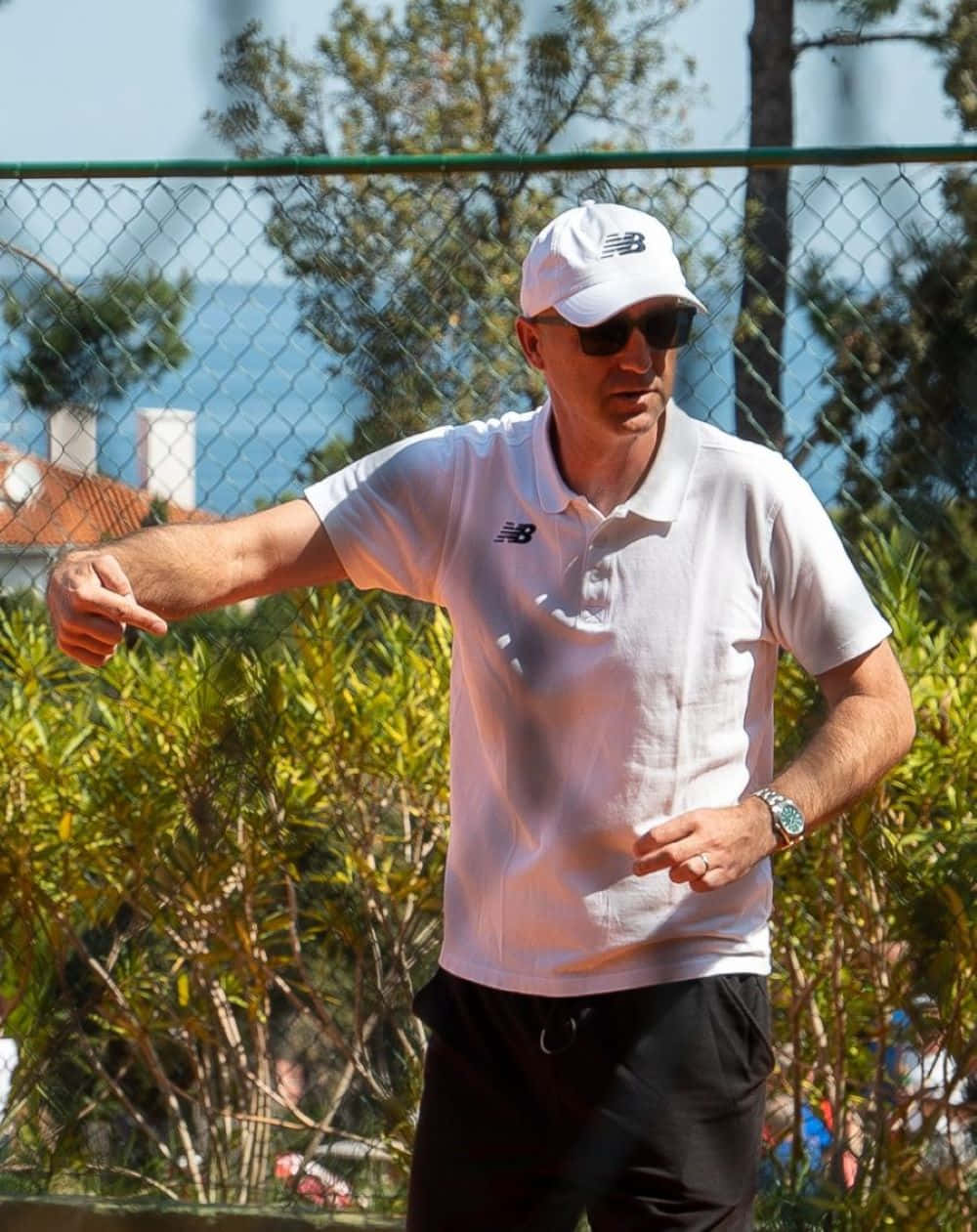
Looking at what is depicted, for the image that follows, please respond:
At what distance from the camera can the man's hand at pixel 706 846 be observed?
5.26ft

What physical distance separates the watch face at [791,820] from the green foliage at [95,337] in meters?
1.59

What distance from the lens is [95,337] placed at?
10.3 ft

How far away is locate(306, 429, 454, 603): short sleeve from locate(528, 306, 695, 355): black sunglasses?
0.84ft

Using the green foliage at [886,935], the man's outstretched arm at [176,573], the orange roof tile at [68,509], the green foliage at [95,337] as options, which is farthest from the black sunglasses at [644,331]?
the orange roof tile at [68,509]

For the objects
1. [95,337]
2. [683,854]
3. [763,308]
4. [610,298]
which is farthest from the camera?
[95,337]

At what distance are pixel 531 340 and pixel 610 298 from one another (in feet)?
0.59

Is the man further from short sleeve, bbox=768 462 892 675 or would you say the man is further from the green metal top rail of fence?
the green metal top rail of fence

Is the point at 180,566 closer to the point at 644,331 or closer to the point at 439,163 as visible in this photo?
the point at 644,331

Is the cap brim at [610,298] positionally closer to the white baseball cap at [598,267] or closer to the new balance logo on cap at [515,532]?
the white baseball cap at [598,267]

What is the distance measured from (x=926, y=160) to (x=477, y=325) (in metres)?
0.77

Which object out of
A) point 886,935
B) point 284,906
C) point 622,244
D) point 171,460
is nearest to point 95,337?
point 171,460

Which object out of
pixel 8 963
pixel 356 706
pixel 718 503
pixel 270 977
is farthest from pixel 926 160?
pixel 8 963

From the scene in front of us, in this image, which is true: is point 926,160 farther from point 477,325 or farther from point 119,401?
point 119,401

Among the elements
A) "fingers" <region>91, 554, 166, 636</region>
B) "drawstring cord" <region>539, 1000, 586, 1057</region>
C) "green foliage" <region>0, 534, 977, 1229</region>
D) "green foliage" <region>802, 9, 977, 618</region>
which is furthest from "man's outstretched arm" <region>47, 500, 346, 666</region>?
"green foliage" <region>0, 534, 977, 1229</region>
